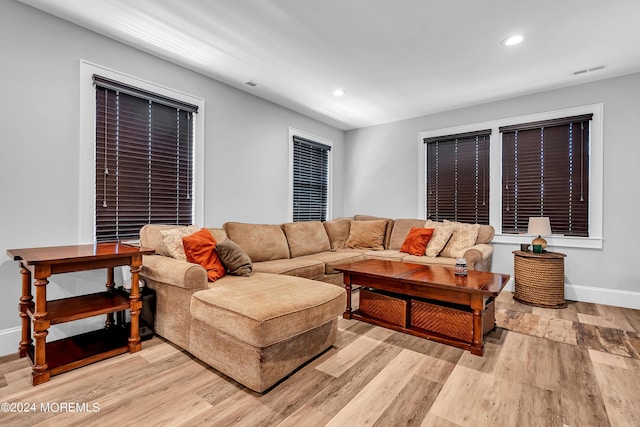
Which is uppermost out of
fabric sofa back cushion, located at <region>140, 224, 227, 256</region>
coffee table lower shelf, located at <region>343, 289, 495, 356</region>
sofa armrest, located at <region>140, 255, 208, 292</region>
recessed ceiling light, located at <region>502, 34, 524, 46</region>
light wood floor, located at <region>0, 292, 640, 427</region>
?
recessed ceiling light, located at <region>502, 34, 524, 46</region>

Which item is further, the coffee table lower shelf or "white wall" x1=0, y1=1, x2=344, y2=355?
the coffee table lower shelf

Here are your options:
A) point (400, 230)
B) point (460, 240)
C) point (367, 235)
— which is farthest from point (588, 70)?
point (367, 235)

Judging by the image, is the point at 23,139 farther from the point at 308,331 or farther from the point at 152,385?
the point at 308,331

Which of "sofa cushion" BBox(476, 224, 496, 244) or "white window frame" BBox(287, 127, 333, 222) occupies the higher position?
"white window frame" BBox(287, 127, 333, 222)

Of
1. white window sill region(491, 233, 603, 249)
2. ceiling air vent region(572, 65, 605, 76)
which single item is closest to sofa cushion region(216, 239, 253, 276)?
white window sill region(491, 233, 603, 249)

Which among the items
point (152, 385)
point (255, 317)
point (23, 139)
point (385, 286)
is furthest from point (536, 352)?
point (23, 139)

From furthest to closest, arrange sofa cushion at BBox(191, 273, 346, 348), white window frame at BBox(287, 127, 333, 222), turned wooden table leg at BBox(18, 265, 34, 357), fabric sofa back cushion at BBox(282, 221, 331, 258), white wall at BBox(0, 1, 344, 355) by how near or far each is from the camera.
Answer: white window frame at BBox(287, 127, 333, 222), fabric sofa back cushion at BBox(282, 221, 331, 258), white wall at BBox(0, 1, 344, 355), turned wooden table leg at BBox(18, 265, 34, 357), sofa cushion at BBox(191, 273, 346, 348)

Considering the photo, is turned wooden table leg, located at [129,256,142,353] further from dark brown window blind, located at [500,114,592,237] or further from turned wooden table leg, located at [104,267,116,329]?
dark brown window blind, located at [500,114,592,237]

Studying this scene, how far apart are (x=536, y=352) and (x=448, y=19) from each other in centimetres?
274

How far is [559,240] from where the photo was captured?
3916 mm

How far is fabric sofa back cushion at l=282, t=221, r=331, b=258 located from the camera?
407cm

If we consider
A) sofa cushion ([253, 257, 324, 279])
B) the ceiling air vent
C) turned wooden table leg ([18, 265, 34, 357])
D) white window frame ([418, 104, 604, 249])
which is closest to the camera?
turned wooden table leg ([18, 265, 34, 357])

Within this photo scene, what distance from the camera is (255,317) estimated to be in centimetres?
176

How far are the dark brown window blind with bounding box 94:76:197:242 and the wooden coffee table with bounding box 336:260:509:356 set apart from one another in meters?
2.00
